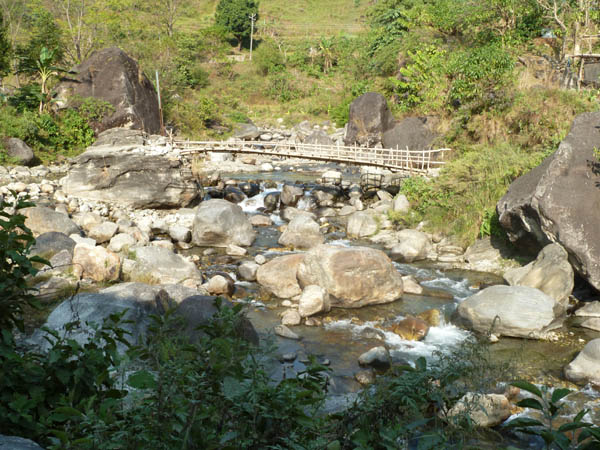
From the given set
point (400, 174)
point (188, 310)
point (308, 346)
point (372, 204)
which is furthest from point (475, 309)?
point (400, 174)

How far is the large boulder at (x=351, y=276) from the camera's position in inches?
364

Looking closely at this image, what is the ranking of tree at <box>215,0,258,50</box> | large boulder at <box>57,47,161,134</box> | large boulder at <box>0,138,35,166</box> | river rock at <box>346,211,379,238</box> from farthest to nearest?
tree at <box>215,0,258,50</box> < large boulder at <box>57,47,161,134</box> < large boulder at <box>0,138,35,166</box> < river rock at <box>346,211,379,238</box>

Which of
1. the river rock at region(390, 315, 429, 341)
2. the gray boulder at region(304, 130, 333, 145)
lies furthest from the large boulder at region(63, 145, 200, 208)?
the gray boulder at region(304, 130, 333, 145)

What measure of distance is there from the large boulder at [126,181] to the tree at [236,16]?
3234 cm

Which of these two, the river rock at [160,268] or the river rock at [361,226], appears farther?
the river rock at [361,226]

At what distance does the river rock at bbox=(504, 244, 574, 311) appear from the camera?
29.2 feet

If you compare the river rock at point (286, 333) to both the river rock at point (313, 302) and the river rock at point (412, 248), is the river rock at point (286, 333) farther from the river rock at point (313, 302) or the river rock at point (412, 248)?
the river rock at point (412, 248)

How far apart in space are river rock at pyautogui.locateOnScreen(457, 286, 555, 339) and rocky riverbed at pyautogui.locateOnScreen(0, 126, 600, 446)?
0.02 metres

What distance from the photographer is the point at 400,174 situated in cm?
1984

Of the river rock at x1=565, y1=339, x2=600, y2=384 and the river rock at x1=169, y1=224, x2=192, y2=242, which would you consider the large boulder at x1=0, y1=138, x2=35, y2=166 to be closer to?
Result: the river rock at x1=169, y1=224, x2=192, y2=242

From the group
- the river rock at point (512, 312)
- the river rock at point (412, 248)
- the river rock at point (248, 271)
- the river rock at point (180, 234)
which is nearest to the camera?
the river rock at point (512, 312)

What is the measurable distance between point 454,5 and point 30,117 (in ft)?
67.0

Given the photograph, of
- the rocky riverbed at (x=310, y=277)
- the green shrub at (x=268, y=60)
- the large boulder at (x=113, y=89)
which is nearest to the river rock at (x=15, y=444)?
the rocky riverbed at (x=310, y=277)

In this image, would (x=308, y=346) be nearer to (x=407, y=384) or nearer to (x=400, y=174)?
(x=407, y=384)
